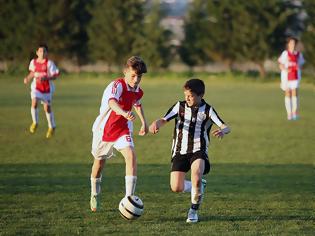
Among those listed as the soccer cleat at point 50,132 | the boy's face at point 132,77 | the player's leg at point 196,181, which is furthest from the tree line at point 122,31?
the player's leg at point 196,181

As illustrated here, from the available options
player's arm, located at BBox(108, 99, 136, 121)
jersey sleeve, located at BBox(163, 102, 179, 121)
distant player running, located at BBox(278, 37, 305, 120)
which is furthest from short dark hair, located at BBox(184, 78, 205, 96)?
distant player running, located at BBox(278, 37, 305, 120)

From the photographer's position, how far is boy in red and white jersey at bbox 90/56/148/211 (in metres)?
Result: 8.34

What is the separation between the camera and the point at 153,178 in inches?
455

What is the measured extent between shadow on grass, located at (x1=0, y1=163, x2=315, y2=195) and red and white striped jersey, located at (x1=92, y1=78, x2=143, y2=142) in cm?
174

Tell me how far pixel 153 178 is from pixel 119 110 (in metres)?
3.55

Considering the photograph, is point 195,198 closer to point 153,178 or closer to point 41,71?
point 153,178

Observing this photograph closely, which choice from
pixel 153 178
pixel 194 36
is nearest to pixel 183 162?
pixel 153 178

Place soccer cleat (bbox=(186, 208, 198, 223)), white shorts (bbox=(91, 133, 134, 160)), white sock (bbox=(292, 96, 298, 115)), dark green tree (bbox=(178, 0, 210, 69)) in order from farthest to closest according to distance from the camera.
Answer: dark green tree (bbox=(178, 0, 210, 69))
white sock (bbox=(292, 96, 298, 115))
white shorts (bbox=(91, 133, 134, 160))
soccer cleat (bbox=(186, 208, 198, 223))

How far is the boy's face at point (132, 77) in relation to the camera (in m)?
8.35

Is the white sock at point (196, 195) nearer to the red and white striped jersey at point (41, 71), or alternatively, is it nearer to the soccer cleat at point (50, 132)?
the soccer cleat at point (50, 132)

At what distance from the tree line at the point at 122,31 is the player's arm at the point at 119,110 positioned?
54.8m

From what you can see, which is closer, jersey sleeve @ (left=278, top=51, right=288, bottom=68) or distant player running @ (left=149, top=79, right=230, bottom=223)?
distant player running @ (left=149, top=79, right=230, bottom=223)

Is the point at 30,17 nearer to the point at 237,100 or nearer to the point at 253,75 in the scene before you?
the point at 253,75

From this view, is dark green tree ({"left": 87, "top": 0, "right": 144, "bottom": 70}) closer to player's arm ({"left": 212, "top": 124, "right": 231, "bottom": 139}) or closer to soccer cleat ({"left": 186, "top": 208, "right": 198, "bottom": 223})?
player's arm ({"left": 212, "top": 124, "right": 231, "bottom": 139})
